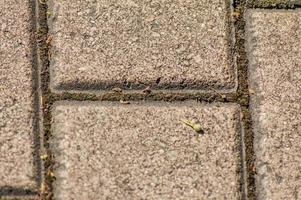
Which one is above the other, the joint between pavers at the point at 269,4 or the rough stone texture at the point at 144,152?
the joint between pavers at the point at 269,4

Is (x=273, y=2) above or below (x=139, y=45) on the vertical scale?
above

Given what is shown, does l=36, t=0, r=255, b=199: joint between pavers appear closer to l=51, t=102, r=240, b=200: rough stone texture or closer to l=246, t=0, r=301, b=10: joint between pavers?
l=51, t=102, r=240, b=200: rough stone texture

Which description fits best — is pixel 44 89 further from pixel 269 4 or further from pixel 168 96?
pixel 269 4

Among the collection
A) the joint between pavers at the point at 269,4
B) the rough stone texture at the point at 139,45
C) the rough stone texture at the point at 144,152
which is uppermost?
the joint between pavers at the point at 269,4

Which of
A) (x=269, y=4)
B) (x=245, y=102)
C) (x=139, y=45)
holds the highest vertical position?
(x=269, y=4)

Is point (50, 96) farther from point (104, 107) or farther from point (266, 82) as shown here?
point (266, 82)

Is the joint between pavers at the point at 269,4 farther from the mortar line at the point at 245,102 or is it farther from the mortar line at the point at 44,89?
the mortar line at the point at 44,89

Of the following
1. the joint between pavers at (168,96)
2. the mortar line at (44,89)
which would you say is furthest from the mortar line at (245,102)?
the mortar line at (44,89)

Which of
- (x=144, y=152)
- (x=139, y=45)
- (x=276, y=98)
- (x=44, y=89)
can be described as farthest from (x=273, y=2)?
(x=44, y=89)
